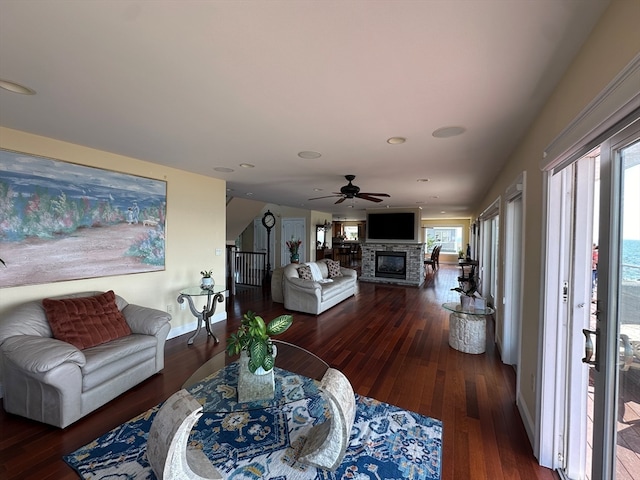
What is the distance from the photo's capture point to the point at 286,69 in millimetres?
1503

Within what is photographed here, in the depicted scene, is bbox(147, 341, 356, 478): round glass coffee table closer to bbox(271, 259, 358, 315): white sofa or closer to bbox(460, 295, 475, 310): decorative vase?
bbox(460, 295, 475, 310): decorative vase

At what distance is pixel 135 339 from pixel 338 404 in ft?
6.93

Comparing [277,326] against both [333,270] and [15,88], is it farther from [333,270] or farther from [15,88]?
[333,270]

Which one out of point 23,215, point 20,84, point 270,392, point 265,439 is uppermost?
point 20,84

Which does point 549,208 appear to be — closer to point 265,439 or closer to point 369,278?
point 265,439

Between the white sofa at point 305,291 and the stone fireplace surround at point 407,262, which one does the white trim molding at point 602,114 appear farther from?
the stone fireplace surround at point 407,262

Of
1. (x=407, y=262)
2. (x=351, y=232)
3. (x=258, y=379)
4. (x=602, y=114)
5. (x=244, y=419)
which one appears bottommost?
(x=244, y=419)

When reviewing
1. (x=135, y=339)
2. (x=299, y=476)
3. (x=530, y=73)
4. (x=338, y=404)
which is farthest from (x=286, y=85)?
(x=135, y=339)

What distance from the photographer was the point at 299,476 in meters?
1.69

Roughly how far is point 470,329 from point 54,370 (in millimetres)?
4077

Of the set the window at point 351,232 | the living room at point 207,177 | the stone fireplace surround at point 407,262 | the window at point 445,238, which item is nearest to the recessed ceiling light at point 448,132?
the living room at point 207,177

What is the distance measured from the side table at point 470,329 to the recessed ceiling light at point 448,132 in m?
2.14

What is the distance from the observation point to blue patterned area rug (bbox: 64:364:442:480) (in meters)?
1.72

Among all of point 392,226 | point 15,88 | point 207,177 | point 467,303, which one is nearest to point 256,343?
point 15,88
